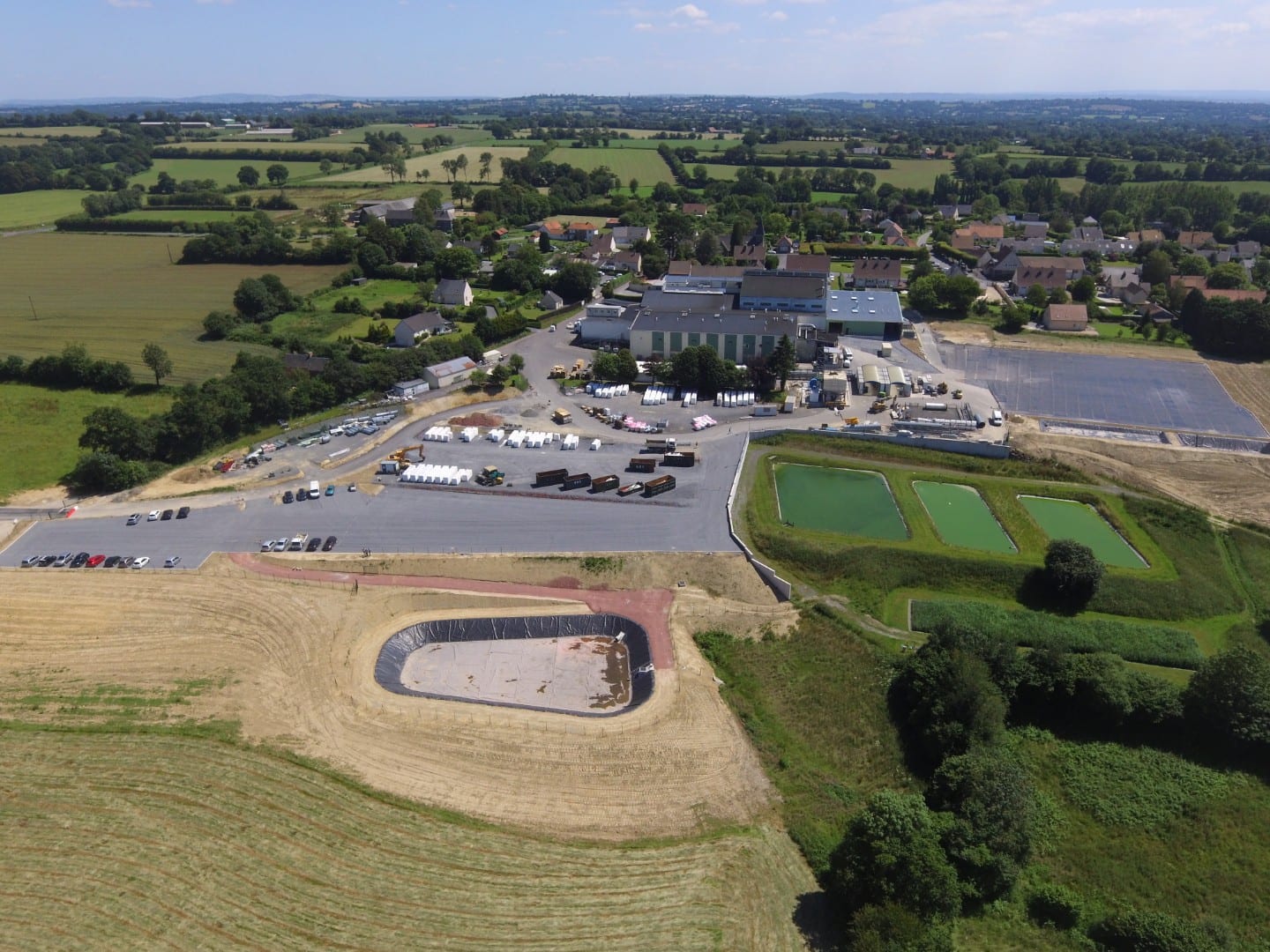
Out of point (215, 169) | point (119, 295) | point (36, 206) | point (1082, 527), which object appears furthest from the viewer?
point (215, 169)

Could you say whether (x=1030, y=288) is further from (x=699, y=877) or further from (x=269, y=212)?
(x=269, y=212)

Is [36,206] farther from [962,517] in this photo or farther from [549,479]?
[962,517]

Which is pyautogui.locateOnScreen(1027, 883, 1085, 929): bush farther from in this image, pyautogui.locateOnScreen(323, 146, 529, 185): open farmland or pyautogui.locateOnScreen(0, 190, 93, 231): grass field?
pyautogui.locateOnScreen(0, 190, 93, 231): grass field

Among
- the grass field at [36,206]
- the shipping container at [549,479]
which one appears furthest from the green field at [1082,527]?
the grass field at [36,206]

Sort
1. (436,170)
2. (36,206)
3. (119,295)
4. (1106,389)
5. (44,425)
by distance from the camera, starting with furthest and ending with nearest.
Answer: (436,170) → (36,206) → (119,295) → (1106,389) → (44,425)

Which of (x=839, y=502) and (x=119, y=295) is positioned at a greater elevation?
(x=119, y=295)

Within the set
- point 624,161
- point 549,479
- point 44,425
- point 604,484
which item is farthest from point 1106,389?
point 624,161

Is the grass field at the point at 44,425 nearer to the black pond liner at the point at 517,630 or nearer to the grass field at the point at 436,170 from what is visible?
the black pond liner at the point at 517,630
